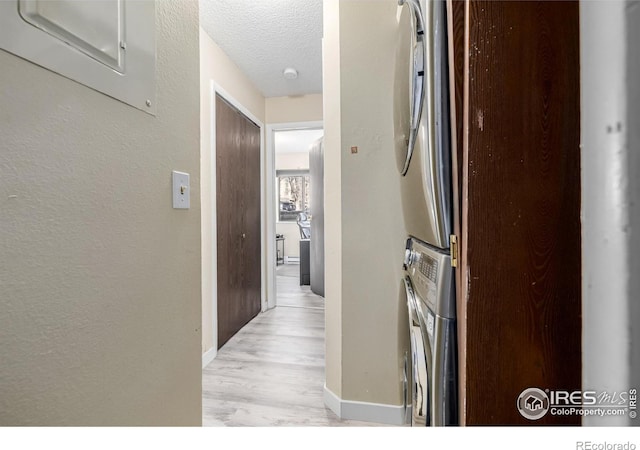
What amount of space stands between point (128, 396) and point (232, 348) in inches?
67.0

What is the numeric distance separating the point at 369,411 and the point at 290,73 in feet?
9.14

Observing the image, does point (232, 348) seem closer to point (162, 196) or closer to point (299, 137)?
point (162, 196)

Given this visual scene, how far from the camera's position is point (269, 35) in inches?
83.5

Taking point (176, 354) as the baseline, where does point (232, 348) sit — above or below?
below

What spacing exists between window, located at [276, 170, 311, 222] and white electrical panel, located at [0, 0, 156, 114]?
20.2 ft

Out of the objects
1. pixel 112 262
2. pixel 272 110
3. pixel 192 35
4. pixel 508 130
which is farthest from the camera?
pixel 272 110

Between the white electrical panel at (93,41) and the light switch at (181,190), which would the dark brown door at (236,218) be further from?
the white electrical panel at (93,41)

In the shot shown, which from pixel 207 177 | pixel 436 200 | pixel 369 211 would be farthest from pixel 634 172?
pixel 207 177

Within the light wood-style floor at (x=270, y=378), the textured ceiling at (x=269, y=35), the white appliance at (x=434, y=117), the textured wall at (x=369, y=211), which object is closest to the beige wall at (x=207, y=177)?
the textured ceiling at (x=269, y=35)

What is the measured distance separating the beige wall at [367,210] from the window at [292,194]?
216 inches

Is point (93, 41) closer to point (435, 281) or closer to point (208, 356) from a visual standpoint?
point (435, 281)

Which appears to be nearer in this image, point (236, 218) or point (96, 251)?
point (96, 251)

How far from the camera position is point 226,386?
171cm

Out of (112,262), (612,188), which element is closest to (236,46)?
(112,262)
